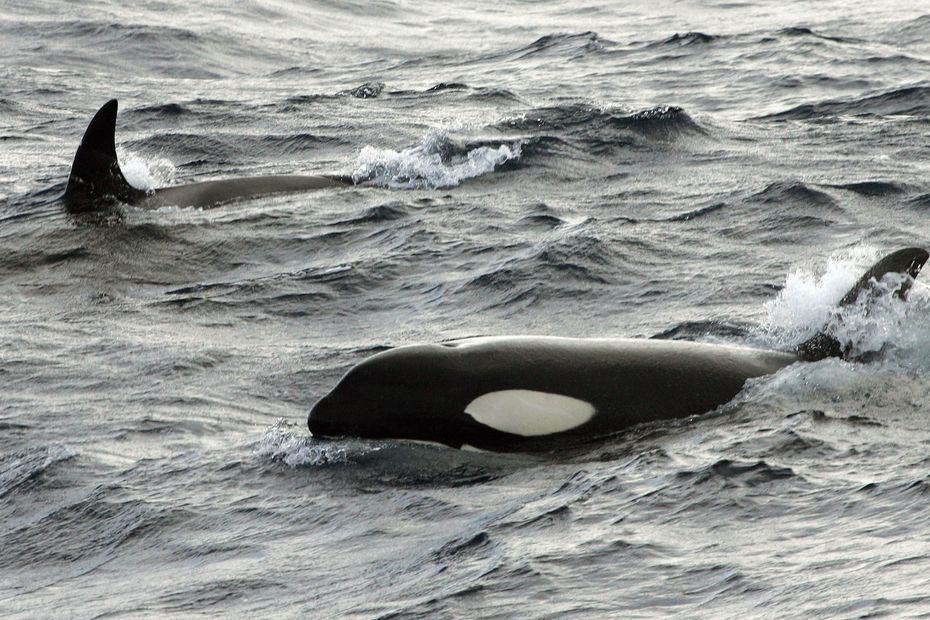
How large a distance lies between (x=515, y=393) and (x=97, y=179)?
9.35m

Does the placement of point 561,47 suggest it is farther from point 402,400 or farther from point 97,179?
point 402,400

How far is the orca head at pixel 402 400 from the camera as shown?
7.99 metres

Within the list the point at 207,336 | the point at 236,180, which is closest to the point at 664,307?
the point at 207,336

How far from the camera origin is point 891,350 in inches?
354

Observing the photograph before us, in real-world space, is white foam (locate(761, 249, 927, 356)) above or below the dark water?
above

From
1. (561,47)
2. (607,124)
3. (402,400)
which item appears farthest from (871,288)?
(561,47)

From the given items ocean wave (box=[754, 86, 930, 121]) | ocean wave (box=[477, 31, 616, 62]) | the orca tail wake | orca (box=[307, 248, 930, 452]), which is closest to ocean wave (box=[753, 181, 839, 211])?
ocean wave (box=[754, 86, 930, 121])

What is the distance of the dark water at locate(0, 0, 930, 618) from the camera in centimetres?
663

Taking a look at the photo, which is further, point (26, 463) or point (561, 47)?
point (561, 47)

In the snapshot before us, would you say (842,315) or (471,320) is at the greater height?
(842,315)

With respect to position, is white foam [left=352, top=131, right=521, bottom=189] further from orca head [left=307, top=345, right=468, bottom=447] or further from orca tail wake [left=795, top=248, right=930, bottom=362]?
orca head [left=307, top=345, right=468, bottom=447]

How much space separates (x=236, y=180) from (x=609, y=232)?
499 cm

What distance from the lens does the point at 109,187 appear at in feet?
53.2

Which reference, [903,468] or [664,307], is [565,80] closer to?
[664,307]
